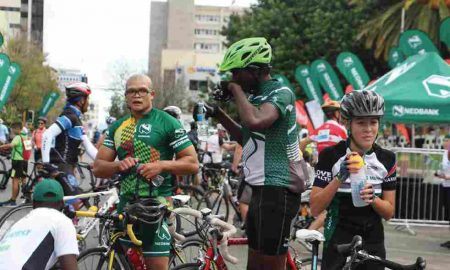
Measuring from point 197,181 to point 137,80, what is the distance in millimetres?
10380

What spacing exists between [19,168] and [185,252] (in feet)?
31.4

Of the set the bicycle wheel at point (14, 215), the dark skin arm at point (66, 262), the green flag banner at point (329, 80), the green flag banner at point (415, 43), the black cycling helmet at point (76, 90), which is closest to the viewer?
the dark skin arm at point (66, 262)

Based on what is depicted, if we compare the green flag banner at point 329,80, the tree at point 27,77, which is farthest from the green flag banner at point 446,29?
the tree at point 27,77

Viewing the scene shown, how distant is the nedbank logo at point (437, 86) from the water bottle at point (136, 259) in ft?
28.3

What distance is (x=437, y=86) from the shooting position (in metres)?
12.9

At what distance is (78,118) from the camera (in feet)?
28.0

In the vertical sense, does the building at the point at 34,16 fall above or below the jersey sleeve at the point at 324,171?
above

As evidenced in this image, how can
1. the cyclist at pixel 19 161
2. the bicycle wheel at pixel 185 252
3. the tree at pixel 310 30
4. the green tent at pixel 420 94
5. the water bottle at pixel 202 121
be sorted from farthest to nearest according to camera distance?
the tree at pixel 310 30, the cyclist at pixel 19 161, the green tent at pixel 420 94, the bicycle wheel at pixel 185 252, the water bottle at pixel 202 121

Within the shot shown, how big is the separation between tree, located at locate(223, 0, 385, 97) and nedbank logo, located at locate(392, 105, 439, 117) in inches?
892

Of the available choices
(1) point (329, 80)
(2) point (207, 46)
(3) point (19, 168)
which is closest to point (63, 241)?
(3) point (19, 168)

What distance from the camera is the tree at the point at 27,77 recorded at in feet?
190

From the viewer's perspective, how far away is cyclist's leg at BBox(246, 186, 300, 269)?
4164mm

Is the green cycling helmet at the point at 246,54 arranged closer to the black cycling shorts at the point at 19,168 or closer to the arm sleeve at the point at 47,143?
the arm sleeve at the point at 47,143

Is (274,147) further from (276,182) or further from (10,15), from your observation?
(10,15)
